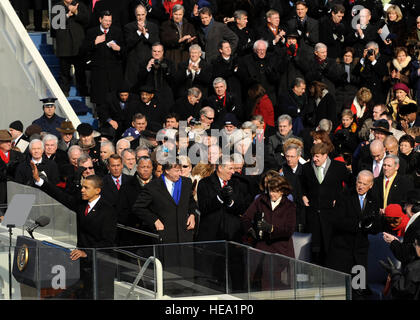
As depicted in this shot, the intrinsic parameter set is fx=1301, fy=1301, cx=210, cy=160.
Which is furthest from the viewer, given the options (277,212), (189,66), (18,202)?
(189,66)

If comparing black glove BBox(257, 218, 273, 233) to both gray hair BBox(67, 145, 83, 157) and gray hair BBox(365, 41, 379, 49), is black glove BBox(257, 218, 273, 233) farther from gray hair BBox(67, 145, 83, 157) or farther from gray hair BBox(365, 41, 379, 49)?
gray hair BBox(365, 41, 379, 49)

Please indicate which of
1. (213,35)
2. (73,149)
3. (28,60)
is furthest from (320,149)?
(28,60)

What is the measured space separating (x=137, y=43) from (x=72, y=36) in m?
1.17

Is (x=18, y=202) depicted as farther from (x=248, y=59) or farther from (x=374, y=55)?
(x=374, y=55)

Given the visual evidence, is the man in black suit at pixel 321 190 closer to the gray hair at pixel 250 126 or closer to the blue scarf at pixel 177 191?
the gray hair at pixel 250 126

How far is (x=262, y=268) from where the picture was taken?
12188mm

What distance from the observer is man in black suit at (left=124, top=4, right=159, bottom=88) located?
20.0 m

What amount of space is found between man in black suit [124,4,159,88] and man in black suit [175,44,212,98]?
770mm

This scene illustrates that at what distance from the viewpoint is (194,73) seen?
1952cm

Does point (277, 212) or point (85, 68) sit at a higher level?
point (85, 68)

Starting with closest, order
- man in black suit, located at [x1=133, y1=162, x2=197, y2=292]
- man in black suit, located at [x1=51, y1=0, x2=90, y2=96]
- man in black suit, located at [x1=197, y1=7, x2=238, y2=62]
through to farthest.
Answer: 1. man in black suit, located at [x1=133, y1=162, x2=197, y2=292]
2. man in black suit, located at [x1=197, y1=7, x2=238, y2=62]
3. man in black suit, located at [x1=51, y1=0, x2=90, y2=96]

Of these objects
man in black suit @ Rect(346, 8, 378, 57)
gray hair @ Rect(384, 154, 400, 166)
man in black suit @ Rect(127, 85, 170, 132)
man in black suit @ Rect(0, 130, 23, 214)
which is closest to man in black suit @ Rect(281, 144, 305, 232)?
gray hair @ Rect(384, 154, 400, 166)
